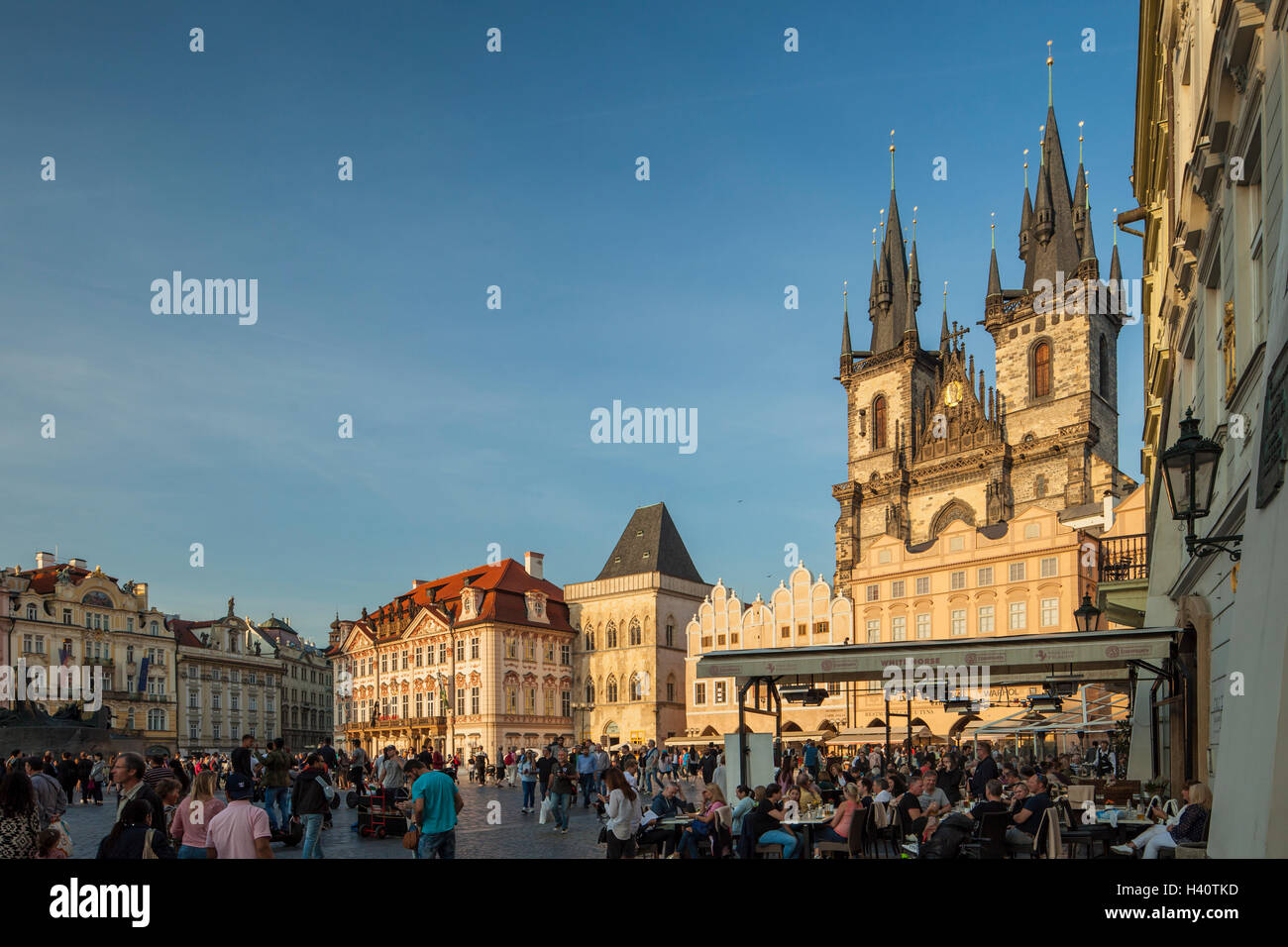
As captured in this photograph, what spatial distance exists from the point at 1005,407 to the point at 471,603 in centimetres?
3627

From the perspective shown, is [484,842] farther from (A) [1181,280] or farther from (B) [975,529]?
(B) [975,529]

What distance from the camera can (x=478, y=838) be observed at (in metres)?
18.5

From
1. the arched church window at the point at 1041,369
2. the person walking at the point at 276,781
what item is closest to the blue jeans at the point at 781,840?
the person walking at the point at 276,781

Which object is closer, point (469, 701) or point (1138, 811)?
point (1138, 811)

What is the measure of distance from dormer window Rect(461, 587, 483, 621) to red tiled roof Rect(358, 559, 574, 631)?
1.23ft

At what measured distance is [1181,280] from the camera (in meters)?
13.1

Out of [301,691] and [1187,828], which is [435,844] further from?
[301,691]

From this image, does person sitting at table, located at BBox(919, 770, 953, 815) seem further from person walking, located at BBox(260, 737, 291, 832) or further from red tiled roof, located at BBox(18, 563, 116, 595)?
red tiled roof, located at BBox(18, 563, 116, 595)

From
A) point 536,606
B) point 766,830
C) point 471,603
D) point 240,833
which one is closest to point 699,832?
point 766,830

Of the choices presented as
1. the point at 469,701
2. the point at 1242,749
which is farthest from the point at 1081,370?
the point at 1242,749

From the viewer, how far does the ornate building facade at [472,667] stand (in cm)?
7175
